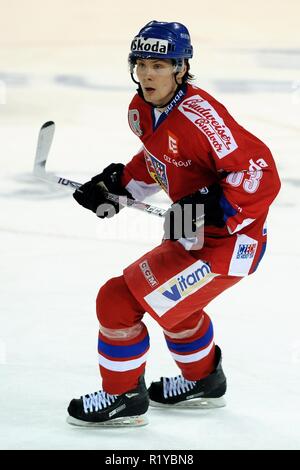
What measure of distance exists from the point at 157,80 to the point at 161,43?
0.33 feet

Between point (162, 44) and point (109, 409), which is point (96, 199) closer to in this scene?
point (162, 44)

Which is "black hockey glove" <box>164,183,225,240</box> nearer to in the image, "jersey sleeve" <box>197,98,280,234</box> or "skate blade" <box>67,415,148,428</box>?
"jersey sleeve" <box>197,98,280,234</box>

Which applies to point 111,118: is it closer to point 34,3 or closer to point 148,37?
point 34,3

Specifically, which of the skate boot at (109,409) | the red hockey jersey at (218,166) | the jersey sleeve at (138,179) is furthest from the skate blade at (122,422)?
the jersey sleeve at (138,179)

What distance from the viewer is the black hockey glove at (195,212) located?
2.86 m

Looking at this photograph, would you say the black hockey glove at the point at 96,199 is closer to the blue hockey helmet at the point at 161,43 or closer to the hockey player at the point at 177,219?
the hockey player at the point at 177,219

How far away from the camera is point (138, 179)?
10.9ft

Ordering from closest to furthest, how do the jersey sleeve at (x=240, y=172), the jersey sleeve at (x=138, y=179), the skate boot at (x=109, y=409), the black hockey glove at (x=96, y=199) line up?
1. the jersey sleeve at (x=240, y=172)
2. the skate boot at (x=109, y=409)
3. the black hockey glove at (x=96, y=199)
4. the jersey sleeve at (x=138, y=179)

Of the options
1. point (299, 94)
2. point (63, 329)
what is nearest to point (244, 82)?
point (299, 94)

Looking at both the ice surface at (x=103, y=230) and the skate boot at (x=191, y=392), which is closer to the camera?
the ice surface at (x=103, y=230)

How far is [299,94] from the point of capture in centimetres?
686

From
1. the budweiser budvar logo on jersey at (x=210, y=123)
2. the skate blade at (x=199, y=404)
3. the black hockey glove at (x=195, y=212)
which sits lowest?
the skate blade at (x=199, y=404)

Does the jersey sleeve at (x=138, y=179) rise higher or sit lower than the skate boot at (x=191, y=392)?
higher

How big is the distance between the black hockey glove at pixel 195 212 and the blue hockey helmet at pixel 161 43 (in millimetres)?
396
